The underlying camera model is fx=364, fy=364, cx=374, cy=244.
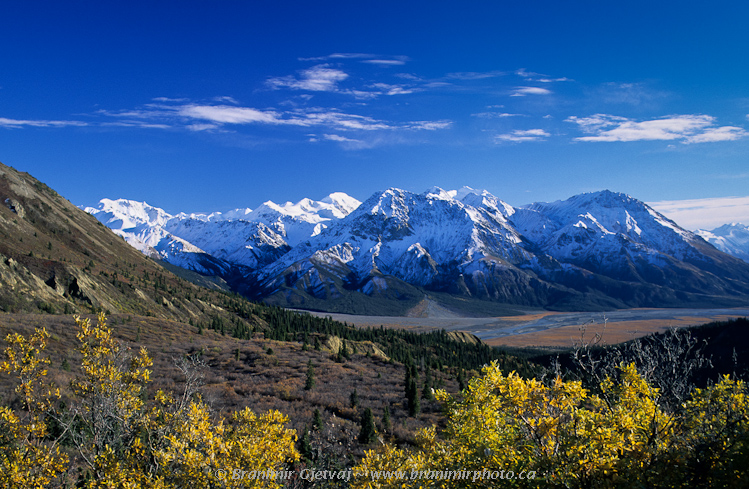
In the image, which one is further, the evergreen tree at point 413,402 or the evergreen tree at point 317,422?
the evergreen tree at point 413,402

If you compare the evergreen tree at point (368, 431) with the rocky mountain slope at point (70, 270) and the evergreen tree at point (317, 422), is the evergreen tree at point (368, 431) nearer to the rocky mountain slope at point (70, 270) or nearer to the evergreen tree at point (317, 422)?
the evergreen tree at point (317, 422)

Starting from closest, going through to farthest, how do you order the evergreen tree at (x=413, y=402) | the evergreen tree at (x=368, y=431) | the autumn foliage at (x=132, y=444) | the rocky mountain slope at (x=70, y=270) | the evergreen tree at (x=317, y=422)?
the autumn foliage at (x=132, y=444) → the evergreen tree at (x=368, y=431) → the evergreen tree at (x=317, y=422) → the evergreen tree at (x=413, y=402) → the rocky mountain slope at (x=70, y=270)

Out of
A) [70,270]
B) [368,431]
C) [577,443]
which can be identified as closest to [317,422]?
[368,431]

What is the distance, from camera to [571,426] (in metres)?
8.60

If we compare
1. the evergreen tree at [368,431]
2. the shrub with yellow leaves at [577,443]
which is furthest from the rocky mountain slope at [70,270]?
the shrub with yellow leaves at [577,443]

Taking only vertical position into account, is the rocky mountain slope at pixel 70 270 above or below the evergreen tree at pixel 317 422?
above

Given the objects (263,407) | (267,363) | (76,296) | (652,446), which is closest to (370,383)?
(267,363)

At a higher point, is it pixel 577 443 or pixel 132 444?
pixel 577 443

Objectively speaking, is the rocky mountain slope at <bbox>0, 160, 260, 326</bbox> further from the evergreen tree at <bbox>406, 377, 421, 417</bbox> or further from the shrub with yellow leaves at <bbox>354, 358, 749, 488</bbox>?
the shrub with yellow leaves at <bbox>354, 358, 749, 488</bbox>


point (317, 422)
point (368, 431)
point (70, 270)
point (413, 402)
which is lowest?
point (413, 402)

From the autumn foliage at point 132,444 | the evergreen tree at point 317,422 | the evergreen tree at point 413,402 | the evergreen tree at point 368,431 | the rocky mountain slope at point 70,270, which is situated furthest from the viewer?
the rocky mountain slope at point 70,270

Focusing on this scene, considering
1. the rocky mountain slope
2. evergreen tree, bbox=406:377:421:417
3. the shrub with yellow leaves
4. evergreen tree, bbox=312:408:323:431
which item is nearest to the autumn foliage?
the shrub with yellow leaves

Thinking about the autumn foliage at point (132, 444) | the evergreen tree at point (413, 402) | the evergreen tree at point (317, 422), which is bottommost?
the evergreen tree at point (413, 402)

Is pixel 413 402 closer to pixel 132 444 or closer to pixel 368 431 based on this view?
pixel 368 431
